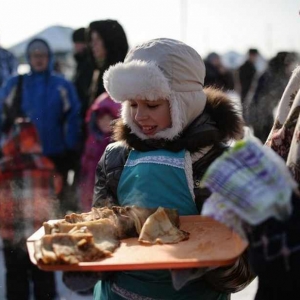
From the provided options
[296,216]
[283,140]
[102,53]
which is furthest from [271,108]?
[296,216]

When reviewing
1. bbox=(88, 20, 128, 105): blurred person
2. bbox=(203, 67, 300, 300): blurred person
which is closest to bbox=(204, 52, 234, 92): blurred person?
bbox=(88, 20, 128, 105): blurred person

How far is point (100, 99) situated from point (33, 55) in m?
0.96

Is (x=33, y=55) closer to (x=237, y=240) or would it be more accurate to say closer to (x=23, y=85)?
(x=23, y=85)

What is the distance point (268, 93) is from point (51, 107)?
2268mm

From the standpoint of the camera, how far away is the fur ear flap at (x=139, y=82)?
2324mm

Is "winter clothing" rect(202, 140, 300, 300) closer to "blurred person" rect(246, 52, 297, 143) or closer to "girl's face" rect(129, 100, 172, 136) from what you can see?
"girl's face" rect(129, 100, 172, 136)

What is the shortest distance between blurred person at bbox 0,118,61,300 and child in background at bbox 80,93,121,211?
→ 26cm

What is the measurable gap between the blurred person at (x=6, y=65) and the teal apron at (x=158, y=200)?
277cm

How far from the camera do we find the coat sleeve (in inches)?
193

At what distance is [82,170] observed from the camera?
4.75 m

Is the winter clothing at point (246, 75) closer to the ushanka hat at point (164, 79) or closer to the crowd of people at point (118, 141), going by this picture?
the crowd of people at point (118, 141)

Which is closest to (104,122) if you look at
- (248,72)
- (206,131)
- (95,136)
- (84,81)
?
(95,136)

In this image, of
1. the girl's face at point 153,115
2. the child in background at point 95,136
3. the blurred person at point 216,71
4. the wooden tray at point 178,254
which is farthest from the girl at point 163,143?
the blurred person at point 216,71

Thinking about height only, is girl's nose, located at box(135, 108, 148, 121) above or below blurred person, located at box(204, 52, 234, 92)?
above
